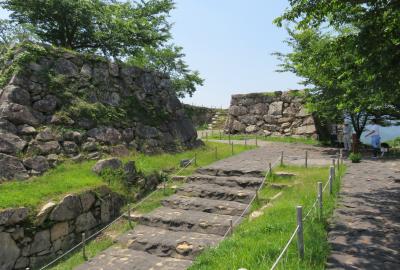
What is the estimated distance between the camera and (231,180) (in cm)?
1195

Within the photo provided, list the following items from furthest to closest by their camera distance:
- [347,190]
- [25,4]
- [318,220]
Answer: [25,4]
[347,190]
[318,220]

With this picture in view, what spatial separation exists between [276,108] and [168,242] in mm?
18073

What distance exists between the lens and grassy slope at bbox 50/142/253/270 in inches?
343

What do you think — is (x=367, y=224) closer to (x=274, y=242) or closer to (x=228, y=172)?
A: (x=274, y=242)

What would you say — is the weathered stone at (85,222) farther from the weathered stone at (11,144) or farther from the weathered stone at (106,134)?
the weathered stone at (106,134)

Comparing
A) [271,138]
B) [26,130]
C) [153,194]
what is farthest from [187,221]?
→ [271,138]

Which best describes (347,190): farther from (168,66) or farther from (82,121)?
(168,66)

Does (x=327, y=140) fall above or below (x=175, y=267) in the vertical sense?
above

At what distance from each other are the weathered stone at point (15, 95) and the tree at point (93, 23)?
449cm

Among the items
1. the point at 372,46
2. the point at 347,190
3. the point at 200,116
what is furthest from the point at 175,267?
the point at 200,116

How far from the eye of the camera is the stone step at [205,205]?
1003 centimetres

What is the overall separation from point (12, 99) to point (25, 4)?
5307 mm

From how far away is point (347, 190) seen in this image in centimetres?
1014

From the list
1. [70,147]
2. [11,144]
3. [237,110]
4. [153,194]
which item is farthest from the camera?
[237,110]
